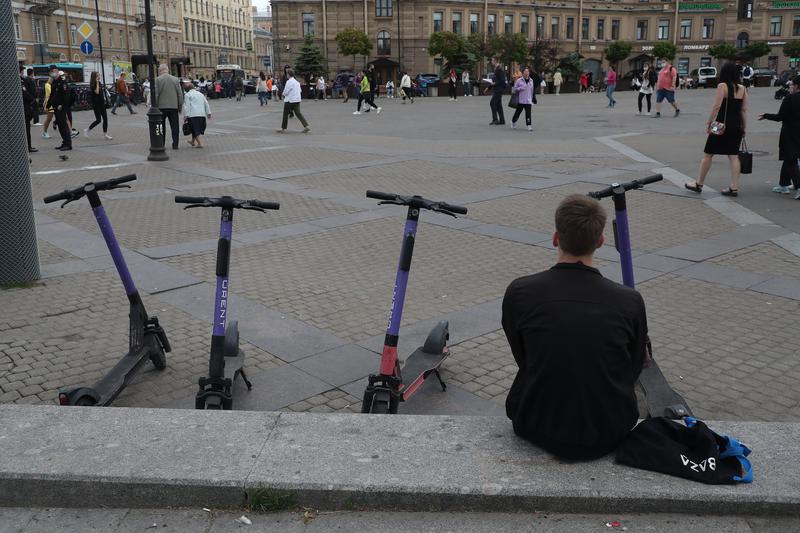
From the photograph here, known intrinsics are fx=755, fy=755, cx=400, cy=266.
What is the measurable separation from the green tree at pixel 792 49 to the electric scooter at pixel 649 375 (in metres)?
87.0

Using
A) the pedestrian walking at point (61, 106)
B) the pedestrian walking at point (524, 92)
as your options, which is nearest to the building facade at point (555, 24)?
the pedestrian walking at point (524, 92)

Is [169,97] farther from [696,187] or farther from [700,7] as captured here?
[700,7]

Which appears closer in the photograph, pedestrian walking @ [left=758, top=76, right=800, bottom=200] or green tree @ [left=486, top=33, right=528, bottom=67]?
pedestrian walking @ [left=758, top=76, right=800, bottom=200]

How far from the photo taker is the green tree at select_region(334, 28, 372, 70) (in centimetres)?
6869

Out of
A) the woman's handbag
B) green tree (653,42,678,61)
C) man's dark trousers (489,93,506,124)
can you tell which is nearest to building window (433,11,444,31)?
green tree (653,42,678,61)

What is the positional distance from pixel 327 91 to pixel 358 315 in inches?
2049

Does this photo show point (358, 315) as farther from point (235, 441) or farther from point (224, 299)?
point (235, 441)

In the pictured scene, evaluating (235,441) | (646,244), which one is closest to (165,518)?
(235,441)

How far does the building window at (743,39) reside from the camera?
278 ft

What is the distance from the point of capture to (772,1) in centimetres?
8438

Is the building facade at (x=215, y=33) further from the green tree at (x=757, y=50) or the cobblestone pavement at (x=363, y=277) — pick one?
the cobblestone pavement at (x=363, y=277)

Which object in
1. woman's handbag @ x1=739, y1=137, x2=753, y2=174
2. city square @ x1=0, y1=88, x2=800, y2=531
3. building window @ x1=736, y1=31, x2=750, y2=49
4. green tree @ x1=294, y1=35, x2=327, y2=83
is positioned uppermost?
building window @ x1=736, y1=31, x2=750, y2=49

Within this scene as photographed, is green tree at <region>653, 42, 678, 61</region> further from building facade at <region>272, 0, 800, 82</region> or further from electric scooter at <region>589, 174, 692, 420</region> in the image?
→ electric scooter at <region>589, 174, 692, 420</region>

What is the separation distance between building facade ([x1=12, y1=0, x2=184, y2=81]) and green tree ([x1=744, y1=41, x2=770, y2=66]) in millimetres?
57774
